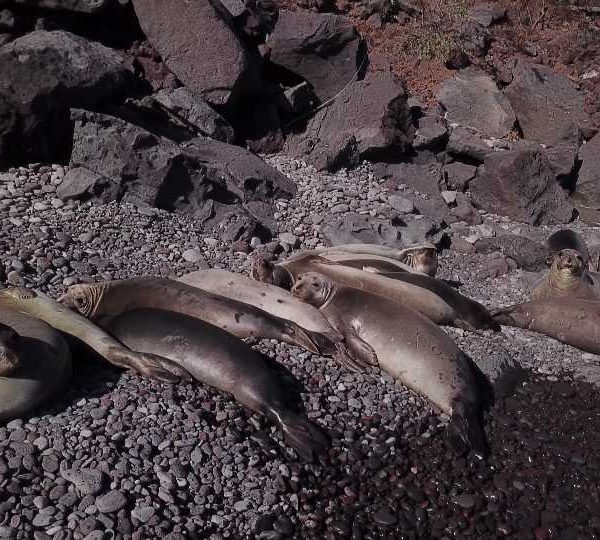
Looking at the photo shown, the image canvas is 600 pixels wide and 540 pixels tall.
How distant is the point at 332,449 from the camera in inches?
207

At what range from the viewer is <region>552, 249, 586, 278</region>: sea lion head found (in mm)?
7637

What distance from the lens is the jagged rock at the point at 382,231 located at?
8.42m

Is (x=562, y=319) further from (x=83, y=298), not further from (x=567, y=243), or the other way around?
(x=83, y=298)

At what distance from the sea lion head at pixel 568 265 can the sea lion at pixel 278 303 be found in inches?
103

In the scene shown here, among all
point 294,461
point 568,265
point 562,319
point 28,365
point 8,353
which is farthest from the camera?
point 568,265

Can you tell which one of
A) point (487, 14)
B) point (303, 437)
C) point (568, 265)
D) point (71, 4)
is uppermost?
point (487, 14)

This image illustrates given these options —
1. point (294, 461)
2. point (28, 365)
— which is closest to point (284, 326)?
point (294, 461)

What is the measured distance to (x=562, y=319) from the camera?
7.14 m

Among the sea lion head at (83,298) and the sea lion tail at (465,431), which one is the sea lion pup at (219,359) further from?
the sea lion tail at (465,431)

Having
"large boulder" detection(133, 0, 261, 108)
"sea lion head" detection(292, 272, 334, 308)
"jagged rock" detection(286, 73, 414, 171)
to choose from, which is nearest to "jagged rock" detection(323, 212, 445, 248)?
"jagged rock" detection(286, 73, 414, 171)

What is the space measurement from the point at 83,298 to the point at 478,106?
807 centimetres

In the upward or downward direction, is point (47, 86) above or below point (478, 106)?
above

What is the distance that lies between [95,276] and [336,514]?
3248 millimetres

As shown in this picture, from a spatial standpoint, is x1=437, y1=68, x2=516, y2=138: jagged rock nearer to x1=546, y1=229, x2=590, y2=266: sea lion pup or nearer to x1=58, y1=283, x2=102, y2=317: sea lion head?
x1=546, y1=229, x2=590, y2=266: sea lion pup
